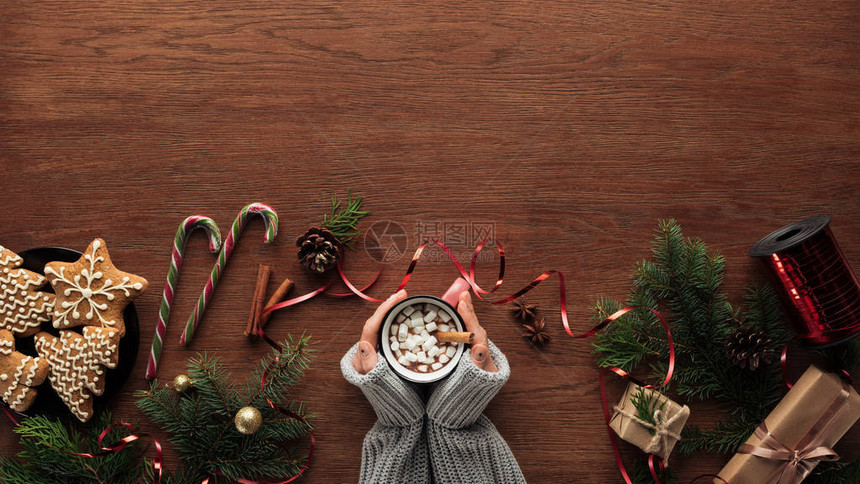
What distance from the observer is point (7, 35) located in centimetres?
126

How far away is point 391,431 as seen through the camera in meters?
1.16

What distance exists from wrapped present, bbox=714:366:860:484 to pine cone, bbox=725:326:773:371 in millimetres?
110

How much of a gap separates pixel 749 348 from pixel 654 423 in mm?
261

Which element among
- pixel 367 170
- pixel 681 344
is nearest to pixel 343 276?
pixel 367 170

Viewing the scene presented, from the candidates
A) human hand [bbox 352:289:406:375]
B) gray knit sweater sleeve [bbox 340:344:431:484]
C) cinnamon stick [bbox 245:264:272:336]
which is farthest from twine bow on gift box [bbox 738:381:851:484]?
cinnamon stick [bbox 245:264:272:336]

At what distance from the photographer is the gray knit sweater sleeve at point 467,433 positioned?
1.11 m

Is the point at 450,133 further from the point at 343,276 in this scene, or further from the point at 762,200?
the point at 762,200

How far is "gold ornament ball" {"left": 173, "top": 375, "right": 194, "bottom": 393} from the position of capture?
1.18 metres

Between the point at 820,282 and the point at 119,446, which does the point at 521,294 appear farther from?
A: the point at 119,446

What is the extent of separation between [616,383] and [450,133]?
2.28 feet

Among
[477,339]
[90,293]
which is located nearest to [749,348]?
[477,339]

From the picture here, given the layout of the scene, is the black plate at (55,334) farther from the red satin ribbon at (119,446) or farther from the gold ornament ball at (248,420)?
the gold ornament ball at (248,420)

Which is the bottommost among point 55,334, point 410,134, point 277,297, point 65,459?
point 65,459

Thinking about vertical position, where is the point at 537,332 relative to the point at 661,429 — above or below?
above
